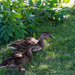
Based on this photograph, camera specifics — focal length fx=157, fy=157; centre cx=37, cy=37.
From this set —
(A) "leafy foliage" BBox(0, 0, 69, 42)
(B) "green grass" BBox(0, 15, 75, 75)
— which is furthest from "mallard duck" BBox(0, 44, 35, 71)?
(A) "leafy foliage" BBox(0, 0, 69, 42)

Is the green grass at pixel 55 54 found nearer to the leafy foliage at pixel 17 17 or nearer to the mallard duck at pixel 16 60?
the mallard duck at pixel 16 60

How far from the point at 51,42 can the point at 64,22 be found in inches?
75.0

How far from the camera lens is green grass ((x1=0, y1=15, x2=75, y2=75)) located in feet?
18.1

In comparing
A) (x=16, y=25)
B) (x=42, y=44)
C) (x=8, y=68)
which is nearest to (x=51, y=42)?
(x=42, y=44)

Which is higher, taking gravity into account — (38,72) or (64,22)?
(64,22)

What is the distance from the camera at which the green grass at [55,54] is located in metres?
5.51

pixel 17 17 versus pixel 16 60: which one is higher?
pixel 17 17

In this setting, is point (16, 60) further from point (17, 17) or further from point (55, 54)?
point (17, 17)

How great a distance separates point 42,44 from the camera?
675cm

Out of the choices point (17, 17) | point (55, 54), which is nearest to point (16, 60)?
point (55, 54)

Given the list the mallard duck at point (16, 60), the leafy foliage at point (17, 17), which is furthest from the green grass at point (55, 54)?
the leafy foliage at point (17, 17)

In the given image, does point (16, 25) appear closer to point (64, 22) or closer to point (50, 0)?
point (50, 0)

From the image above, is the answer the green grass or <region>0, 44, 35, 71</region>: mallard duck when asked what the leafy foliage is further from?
<region>0, 44, 35, 71</region>: mallard duck

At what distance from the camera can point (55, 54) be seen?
21.3 ft
